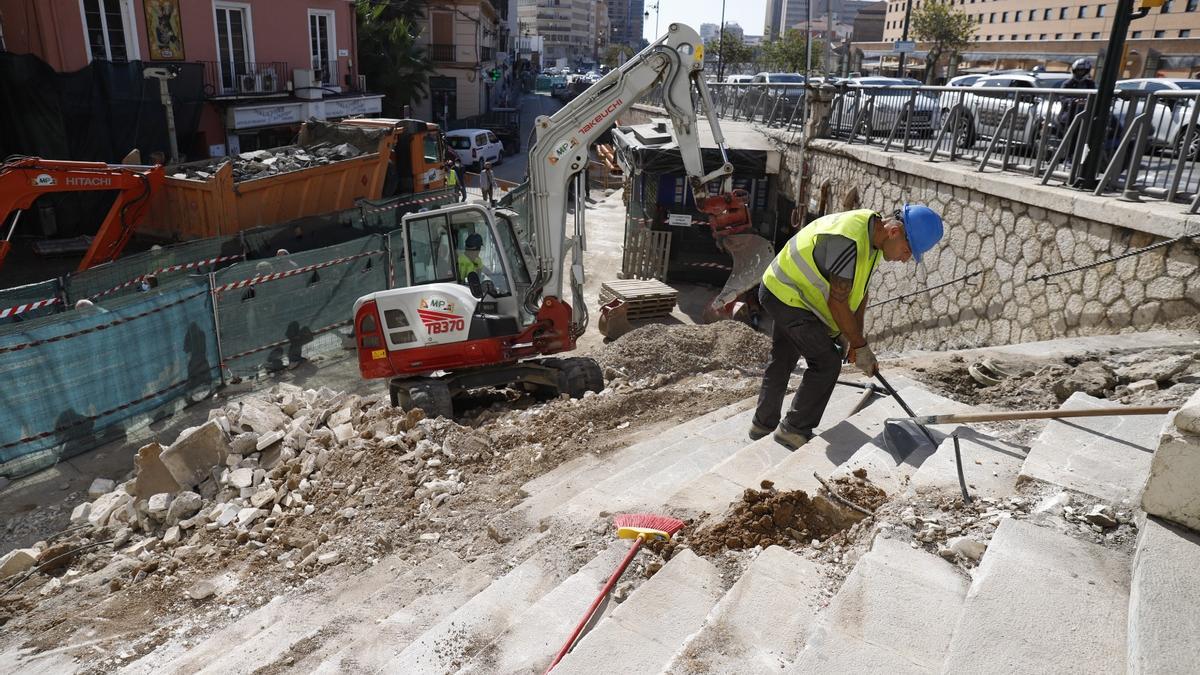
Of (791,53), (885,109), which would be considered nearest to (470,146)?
(885,109)

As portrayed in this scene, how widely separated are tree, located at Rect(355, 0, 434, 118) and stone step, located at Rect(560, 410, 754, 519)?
30854 millimetres

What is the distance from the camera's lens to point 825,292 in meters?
5.18

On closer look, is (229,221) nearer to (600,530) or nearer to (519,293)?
(519,293)

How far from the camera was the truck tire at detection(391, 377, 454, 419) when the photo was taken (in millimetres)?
8438

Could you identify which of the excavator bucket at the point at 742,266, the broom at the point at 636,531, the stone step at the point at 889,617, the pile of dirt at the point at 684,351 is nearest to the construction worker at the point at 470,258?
the pile of dirt at the point at 684,351

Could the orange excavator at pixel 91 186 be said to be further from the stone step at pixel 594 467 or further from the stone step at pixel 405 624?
the stone step at pixel 405 624

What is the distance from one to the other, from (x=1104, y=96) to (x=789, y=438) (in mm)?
4903

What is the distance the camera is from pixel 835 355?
5.35 metres

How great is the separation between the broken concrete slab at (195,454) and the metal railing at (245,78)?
1821 cm

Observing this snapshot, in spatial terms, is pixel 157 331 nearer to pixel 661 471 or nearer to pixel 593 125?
pixel 593 125

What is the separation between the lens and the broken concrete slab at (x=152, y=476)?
276 inches

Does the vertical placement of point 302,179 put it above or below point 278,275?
above

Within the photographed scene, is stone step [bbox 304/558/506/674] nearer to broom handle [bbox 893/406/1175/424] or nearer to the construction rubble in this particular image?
broom handle [bbox 893/406/1175/424]

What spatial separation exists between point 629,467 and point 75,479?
5.96 m
